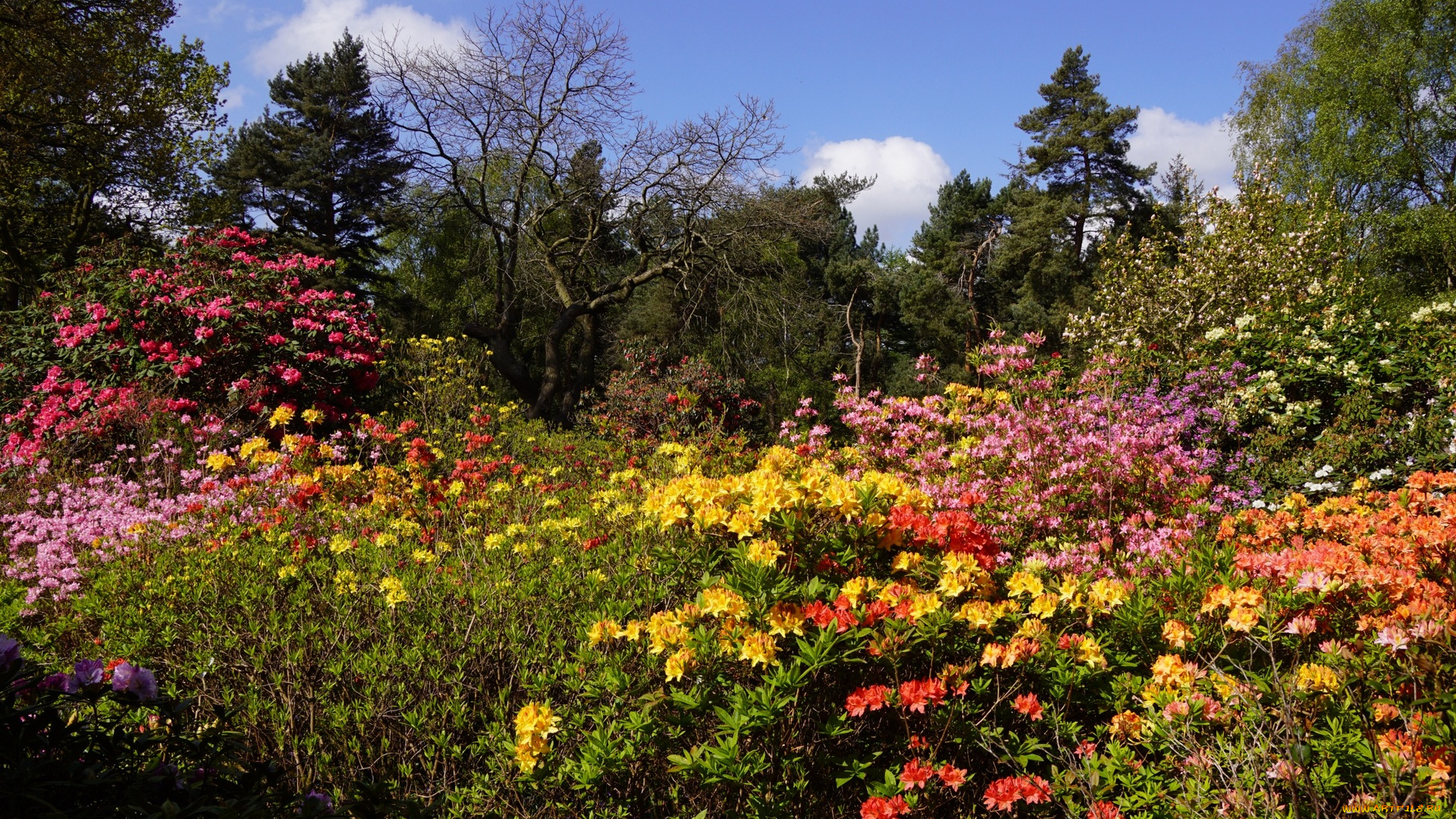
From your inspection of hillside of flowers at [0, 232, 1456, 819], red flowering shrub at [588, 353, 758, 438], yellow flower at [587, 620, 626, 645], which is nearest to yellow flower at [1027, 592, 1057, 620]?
hillside of flowers at [0, 232, 1456, 819]

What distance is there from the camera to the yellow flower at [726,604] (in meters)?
1.90

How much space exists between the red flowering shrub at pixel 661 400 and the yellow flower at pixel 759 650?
322 inches

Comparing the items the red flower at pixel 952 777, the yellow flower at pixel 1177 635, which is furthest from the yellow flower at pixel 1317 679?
the red flower at pixel 952 777

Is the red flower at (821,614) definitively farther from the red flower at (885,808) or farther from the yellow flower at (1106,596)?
the yellow flower at (1106,596)

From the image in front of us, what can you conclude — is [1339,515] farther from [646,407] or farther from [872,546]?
[646,407]

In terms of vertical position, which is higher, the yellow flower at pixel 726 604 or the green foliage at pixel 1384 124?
the green foliage at pixel 1384 124

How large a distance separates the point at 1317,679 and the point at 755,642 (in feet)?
4.00

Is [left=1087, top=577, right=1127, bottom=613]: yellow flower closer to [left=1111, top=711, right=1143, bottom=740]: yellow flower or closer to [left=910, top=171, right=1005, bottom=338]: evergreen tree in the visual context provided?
[left=1111, top=711, right=1143, bottom=740]: yellow flower

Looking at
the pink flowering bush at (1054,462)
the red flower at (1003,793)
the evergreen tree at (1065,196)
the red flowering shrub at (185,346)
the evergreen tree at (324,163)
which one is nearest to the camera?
the red flower at (1003,793)

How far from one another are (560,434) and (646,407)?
99.7 inches

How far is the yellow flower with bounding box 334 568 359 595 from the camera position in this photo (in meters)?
2.69

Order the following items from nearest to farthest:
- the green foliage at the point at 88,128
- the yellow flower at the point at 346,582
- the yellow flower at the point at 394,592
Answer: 1. the yellow flower at the point at 394,592
2. the yellow flower at the point at 346,582
3. the green foliage at the point at 88,128

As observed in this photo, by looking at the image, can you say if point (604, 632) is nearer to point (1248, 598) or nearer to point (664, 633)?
point (664, 633)

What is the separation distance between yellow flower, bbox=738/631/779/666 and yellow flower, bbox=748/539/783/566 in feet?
0.73
